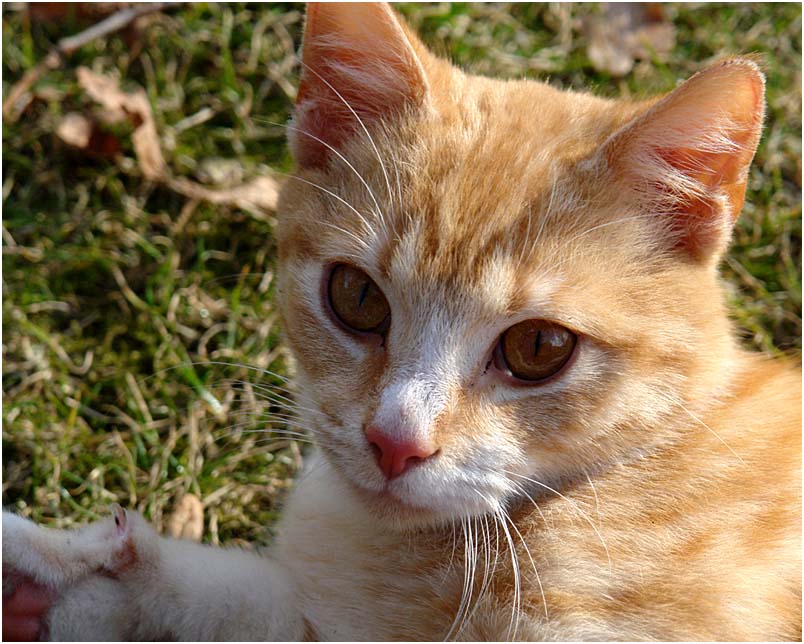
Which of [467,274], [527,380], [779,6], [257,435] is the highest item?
[779,6]

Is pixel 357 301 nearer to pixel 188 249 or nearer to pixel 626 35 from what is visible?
pixel 188 249

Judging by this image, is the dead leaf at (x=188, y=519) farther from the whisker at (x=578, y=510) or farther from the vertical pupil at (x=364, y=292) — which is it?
the whisker at (x=578, y=510)

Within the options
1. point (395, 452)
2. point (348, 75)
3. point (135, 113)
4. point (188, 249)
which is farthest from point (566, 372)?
point (135, 113)

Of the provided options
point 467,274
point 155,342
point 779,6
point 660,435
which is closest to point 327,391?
point 467,274

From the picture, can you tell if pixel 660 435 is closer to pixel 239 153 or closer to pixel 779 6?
pixel 239 153

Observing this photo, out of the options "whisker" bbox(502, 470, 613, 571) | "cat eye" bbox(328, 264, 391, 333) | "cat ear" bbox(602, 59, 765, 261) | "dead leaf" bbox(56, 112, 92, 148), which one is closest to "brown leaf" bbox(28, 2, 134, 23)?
"dead leaf" bbox(56, 112, 92, 148)

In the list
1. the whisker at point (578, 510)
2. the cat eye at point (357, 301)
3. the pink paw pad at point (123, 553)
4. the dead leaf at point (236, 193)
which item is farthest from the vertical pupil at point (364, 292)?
the dead leaf at point (236, 193)
